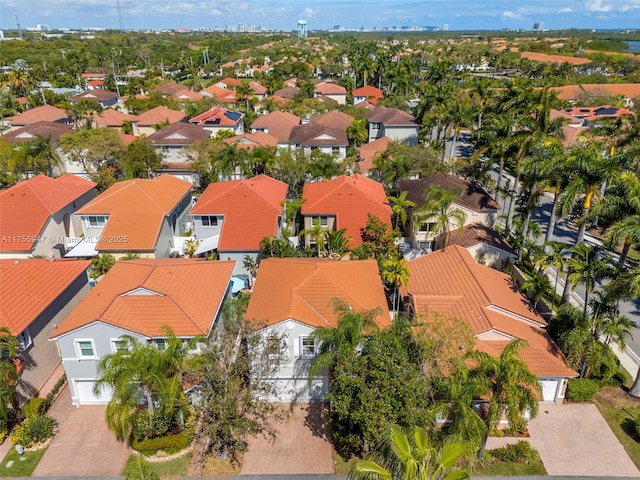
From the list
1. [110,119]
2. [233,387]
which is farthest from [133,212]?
[110,119]

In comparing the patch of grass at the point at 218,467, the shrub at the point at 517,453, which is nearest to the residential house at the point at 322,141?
the shrub at the point at 517,453

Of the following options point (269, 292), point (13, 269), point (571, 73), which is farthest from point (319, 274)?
point (571, 73)

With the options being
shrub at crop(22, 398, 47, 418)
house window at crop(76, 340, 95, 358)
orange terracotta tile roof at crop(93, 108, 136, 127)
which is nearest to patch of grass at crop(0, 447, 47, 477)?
shrub at crop(22, 398, 47, 418)

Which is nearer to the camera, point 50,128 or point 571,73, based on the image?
point 50,128

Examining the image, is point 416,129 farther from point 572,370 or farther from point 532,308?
point 572,370

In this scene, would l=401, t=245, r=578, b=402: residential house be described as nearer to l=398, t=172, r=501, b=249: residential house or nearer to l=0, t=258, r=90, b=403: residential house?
l=398, t=172, r=501, b=249: residential house
